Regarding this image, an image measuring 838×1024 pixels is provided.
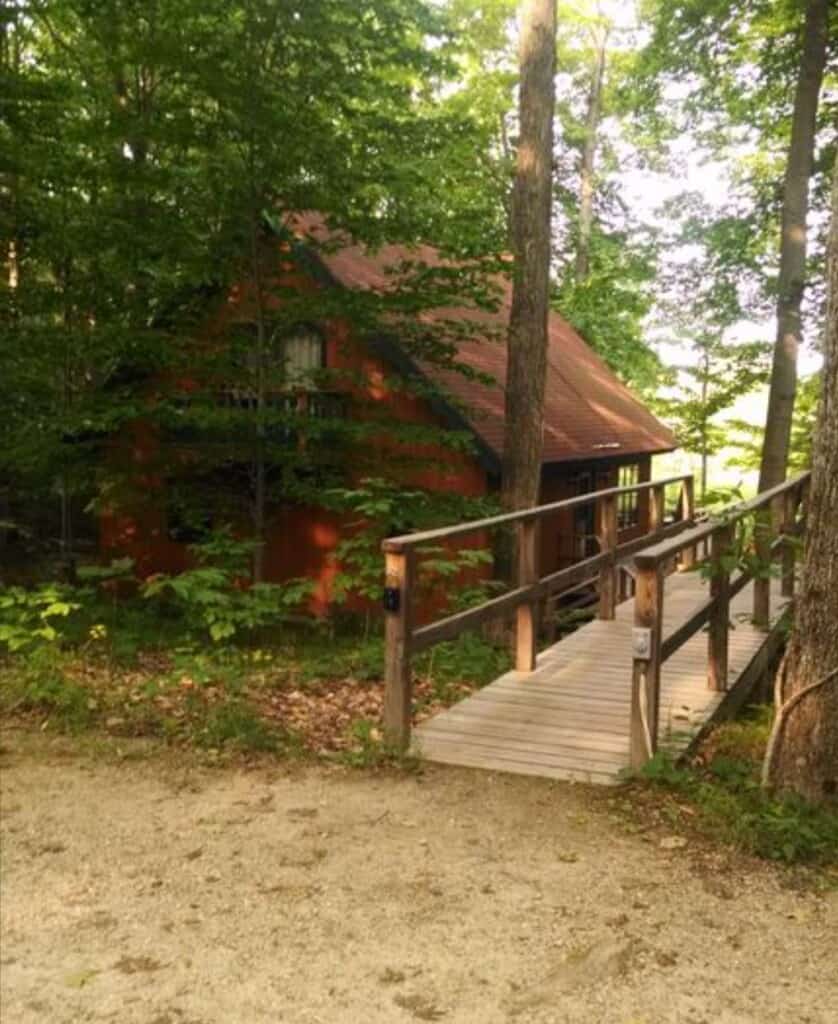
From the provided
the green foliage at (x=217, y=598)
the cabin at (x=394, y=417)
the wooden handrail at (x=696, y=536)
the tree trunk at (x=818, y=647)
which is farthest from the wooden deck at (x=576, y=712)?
the cabin at (x=394, y=417)

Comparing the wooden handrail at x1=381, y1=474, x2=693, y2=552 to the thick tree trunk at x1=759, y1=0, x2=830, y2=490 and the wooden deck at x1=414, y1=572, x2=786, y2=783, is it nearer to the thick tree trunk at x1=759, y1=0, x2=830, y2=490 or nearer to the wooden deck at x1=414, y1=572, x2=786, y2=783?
the wooden deck at x1=414, y1=572, x2=786, y2=783

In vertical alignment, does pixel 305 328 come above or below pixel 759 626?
above

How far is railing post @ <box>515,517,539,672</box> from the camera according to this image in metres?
7.37

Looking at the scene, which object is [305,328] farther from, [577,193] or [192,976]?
[577,193]

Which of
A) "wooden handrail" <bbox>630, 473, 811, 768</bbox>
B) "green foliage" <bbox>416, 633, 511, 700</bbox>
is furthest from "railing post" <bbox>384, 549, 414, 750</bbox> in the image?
"green foliage" <bbox>416, 633, 511, 700</bbox>

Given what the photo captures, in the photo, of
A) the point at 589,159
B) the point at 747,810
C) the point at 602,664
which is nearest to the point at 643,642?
the point at 747,810

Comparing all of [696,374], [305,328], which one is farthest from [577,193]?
[305,328]

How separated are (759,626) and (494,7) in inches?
873

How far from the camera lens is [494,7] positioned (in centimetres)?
2509

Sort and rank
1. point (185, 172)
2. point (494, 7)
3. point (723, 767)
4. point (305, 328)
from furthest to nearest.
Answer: point (494, 7), point (305, 328), point (185, 172), point (723, 767)

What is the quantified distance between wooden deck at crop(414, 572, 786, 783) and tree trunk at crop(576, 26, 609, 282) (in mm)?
19221

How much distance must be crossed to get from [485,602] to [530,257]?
4728 mm

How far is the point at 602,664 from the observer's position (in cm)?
758

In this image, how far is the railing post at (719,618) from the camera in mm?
6363
